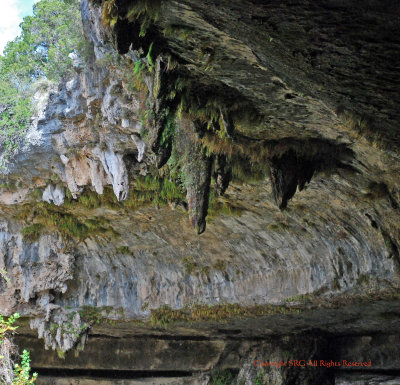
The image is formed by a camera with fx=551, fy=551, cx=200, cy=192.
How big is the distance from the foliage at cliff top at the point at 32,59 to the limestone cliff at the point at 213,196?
1.39 feet

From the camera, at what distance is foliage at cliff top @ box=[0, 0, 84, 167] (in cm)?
891

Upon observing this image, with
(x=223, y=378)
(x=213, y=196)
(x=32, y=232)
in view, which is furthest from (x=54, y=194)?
(x=223, y=378)

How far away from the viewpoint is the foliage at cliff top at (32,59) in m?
8.91

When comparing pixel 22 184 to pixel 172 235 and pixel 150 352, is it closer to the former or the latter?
pixel 172 235

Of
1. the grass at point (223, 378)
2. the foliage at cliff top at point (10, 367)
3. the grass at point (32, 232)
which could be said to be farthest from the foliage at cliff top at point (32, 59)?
the grass at point (223, 378)

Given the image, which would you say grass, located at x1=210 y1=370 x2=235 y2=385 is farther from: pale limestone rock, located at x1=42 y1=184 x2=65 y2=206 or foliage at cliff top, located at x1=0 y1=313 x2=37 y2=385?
pale limestone rock, located at x1=42 y1=184 x2=65 y2=206

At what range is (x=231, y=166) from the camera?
716 centimetres

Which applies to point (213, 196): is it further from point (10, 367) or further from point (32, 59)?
point (32, 59)

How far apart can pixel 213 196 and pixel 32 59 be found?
16.2 ft

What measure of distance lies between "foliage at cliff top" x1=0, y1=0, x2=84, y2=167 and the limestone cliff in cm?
42

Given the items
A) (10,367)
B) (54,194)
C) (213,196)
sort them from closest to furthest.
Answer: (213,196), (10,367), (54,194)

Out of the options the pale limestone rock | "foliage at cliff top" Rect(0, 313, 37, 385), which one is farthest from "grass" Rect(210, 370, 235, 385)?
the pale limestone rock

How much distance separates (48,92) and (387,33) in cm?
658

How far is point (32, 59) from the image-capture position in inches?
430
